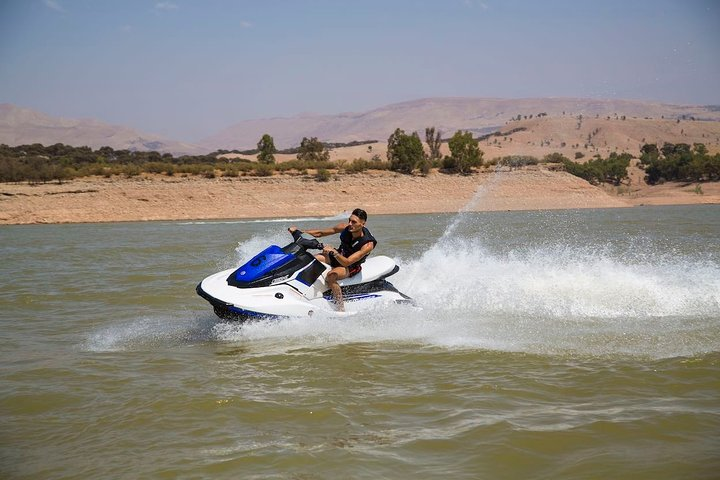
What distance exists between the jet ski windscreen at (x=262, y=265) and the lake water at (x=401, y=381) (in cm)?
52

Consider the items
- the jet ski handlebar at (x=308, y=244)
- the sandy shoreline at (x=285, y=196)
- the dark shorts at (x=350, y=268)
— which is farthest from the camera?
the sandy shoreline at (x=285, y=196)

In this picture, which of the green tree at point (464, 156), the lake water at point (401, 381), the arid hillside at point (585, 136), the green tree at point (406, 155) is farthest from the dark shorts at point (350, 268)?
the arid hillside at point (585, 136)

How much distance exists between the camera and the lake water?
3.94m

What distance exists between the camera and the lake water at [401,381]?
155 inches

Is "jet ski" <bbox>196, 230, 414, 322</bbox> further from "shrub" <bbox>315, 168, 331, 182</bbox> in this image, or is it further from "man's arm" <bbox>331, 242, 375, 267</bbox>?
"shrub" <bbox>315, 168, 331, 182</bbox>

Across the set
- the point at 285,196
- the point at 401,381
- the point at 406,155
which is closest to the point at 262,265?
the point at 401,381

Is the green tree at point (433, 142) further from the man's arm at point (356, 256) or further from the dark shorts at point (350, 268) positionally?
the man's arm at point (356, 256)

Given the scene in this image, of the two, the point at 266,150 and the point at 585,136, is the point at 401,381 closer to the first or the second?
the point at 266,150

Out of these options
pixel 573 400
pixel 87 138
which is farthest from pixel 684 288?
pixel 87 138

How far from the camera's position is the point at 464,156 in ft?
154

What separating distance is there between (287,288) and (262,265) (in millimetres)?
347

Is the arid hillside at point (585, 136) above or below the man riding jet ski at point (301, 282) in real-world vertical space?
above

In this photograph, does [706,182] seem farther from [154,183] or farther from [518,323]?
[518,323]

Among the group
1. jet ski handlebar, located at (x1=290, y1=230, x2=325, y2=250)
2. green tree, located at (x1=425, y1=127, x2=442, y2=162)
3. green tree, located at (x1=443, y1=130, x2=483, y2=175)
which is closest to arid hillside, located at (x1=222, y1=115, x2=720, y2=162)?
green tree, located at (x1=425, y1=127, x2=442, y2=162)
